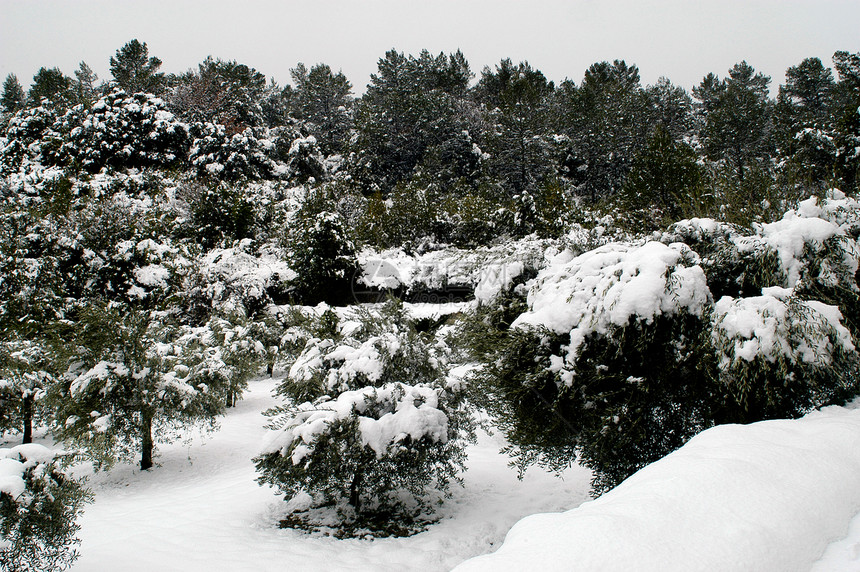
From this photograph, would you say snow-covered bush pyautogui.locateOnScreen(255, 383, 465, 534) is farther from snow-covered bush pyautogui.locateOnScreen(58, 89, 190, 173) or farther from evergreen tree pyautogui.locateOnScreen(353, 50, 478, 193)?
snow-covered bush pyautogui.locateOnScreen(58, 89, 190, 173)

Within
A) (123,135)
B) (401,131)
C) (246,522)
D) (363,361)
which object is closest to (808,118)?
(401,131)

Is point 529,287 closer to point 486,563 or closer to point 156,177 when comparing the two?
point 486,563

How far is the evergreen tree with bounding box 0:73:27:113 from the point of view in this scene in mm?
43684

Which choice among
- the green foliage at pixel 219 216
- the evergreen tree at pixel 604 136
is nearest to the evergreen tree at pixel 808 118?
the evergreen tree at pixel 604 136

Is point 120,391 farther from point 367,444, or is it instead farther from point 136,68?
point 136,68

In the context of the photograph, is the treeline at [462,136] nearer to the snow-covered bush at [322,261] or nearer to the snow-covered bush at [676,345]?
the snow-covered bush at [322,261]

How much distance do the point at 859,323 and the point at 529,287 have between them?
11.6 feet

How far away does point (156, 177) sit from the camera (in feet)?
86.1

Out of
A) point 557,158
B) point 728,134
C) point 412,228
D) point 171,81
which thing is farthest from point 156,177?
point 728,134

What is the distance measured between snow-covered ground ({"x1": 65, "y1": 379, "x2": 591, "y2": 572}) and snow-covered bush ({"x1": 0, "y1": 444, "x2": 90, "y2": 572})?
81cm

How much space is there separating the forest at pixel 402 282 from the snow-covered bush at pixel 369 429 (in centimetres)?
4

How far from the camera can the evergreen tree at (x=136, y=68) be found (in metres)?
38.8

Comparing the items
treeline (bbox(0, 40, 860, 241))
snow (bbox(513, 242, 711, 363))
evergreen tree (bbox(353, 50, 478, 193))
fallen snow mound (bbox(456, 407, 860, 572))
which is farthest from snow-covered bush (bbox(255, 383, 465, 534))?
evergreen tree (bbox(353, 50, 478, 193))

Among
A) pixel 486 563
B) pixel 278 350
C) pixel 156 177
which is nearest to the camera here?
pixel 486 563
